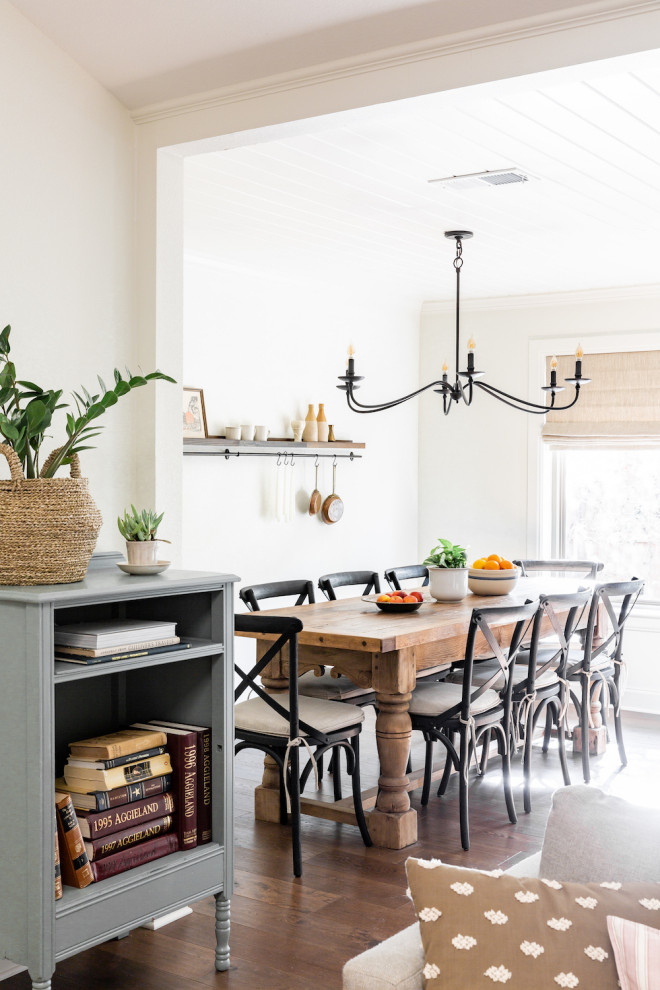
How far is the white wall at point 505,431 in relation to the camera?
6188 millimetres

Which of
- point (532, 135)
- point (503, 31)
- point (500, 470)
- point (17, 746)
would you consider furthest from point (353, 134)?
point (500, 470)

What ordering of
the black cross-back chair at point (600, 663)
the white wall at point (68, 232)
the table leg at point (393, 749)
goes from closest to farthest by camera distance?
the white wall at point (68, 232)
the table leg at point (393, 749)
the black cross-back chair at point (600, 663)

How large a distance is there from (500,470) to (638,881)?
5.18 metres

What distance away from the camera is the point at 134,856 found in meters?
2.60

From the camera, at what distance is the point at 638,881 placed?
164 cm

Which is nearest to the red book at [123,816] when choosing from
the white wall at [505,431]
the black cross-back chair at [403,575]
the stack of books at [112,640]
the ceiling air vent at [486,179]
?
the stack of books at [112,640]

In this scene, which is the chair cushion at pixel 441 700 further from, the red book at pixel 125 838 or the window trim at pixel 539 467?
the window trim at pixel 539 467

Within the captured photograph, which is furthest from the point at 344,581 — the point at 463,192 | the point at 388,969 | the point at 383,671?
the point at 388,969

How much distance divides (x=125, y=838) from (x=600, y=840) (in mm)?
1332

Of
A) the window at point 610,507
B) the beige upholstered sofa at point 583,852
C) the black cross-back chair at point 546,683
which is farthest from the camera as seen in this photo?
the window at point 610,507

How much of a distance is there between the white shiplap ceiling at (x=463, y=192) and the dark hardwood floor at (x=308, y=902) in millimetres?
2346

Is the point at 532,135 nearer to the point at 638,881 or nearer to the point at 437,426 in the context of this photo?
the point at 638,881

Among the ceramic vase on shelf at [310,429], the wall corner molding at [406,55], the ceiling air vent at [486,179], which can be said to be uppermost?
the ceiling air vent at [486,179]

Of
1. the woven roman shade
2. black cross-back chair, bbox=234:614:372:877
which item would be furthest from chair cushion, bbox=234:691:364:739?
the woven roman shade
